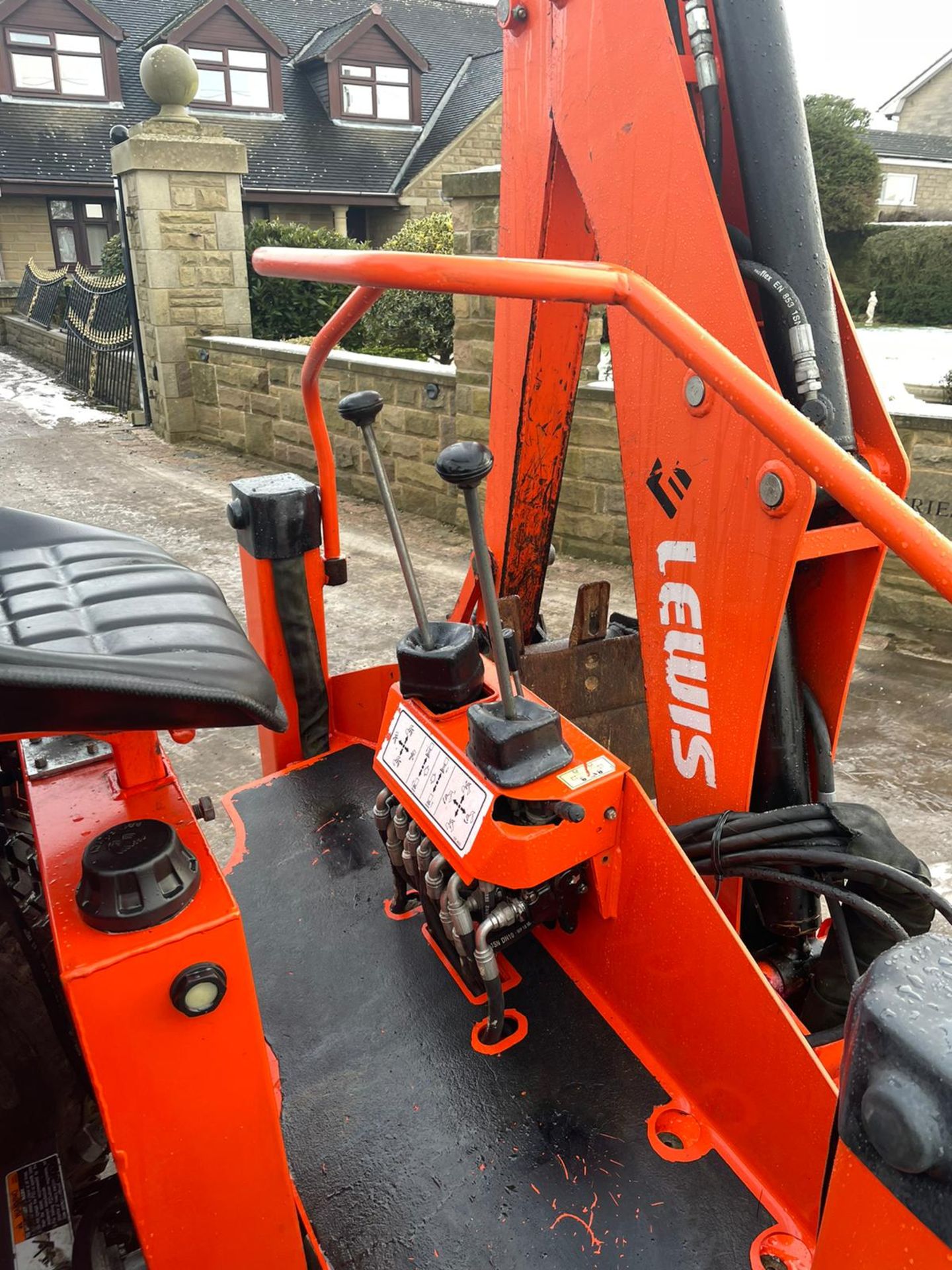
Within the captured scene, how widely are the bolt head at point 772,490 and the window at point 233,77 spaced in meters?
21.2

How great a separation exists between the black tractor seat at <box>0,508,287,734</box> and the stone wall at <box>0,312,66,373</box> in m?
12.7

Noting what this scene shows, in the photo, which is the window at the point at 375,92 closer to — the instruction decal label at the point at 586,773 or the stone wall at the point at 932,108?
the instruction decal label at the point at 586,773

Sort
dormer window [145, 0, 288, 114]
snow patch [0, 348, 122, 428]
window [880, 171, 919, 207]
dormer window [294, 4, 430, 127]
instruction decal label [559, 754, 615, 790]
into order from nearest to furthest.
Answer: instruction decal label [559, 754, 615, 790] → snow patch [0, 348, 122, 428] → dormer window [145, 0, 288, 114] → dormer window [294, 4, 430, 127] → window [880, 171, 919, 207]

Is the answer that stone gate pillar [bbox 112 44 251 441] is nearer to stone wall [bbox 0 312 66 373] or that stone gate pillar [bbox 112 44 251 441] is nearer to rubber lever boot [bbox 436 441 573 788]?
stone wall [bbox 0 312 66 373]

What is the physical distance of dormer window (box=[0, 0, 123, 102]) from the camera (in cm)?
1752

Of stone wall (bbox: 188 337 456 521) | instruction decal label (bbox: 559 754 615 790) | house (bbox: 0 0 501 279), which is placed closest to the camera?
instruction decal label (bbox: 559 754 615 790)

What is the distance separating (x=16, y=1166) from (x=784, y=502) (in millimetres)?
1635

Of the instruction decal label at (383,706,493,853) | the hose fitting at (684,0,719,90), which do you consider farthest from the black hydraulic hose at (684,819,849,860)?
the hose fitting at (684,0,719,90)

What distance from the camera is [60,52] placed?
712 inches

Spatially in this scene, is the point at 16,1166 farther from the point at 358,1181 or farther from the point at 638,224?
the point at 638,224

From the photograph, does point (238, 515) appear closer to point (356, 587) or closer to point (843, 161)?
point (356, 587)

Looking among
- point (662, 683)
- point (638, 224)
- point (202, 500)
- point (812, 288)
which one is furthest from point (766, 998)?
point (202, 500)

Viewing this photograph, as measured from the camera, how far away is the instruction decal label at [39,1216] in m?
1.41

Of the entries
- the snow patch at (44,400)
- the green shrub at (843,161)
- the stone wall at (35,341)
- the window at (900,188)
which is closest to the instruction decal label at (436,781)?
the snow patch at (44,400)
